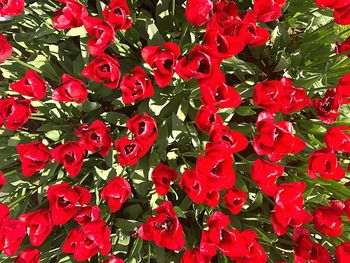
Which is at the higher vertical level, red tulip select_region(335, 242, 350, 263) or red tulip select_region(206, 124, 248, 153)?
red tulip select_region(206, 124, 248, 153)

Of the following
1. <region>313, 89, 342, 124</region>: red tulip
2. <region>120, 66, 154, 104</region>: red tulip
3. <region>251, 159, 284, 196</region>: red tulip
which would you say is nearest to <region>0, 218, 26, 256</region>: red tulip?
<region>120, 66, 154, 104</region>: red tulip

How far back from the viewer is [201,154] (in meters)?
1.46

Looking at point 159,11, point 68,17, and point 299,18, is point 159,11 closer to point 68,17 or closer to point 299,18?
point 68,17

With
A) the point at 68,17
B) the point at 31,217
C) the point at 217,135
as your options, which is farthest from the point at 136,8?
the point at 31,217

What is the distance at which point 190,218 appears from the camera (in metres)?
2.09

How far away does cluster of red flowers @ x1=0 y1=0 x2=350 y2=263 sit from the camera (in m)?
1.42

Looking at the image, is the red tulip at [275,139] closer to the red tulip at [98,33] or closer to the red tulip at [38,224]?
the red tulip at [98,33]

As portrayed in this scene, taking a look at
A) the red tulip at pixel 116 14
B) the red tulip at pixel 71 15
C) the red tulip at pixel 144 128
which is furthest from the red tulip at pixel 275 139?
the red tulip at pixel 71 15

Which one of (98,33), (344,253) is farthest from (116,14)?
(344,253)

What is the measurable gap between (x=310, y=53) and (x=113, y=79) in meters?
1.20

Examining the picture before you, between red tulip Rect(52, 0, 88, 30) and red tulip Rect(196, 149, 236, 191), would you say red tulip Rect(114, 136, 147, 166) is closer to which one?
red tulip Rect(196, 149, 236, 191)

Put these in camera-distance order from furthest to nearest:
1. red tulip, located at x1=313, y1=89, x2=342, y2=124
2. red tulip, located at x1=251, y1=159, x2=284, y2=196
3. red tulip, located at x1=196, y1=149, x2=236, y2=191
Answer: red tulip, located at x1=313, y1=89, x2=342, y2=124
red tulip, located at x1=251, y1=159, x2=284, y2=196
red tulip, located at x1=196, y1=149, x2=236, y2=191

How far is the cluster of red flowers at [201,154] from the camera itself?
4.66 feet

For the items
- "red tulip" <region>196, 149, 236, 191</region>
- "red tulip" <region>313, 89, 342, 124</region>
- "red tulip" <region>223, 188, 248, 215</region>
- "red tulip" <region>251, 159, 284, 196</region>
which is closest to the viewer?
"red tulip" <region>196, 149, 236, 191</region>
